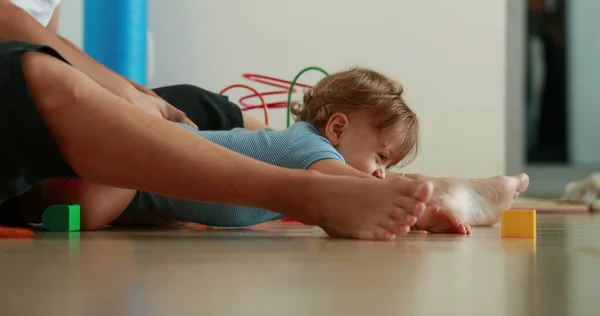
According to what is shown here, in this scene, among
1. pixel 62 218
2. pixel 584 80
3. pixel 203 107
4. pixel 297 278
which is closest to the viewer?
pixel 297 278

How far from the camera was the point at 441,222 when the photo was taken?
125cm

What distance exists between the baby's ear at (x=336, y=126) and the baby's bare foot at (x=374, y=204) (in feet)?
1.38

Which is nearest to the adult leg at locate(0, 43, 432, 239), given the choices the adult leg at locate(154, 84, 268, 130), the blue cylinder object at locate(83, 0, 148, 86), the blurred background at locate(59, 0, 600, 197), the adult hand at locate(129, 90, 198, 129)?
the adult hand at locate(129, 90, 198, 129)

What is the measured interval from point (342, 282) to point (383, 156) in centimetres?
80

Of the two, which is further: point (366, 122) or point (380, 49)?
point (380, 49)

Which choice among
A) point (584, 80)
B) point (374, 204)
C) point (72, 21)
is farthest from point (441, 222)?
point (584, 80)

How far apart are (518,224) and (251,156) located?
0.41 m

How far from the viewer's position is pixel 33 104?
0.97 metres

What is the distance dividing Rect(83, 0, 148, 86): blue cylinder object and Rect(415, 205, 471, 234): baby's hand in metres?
1.67

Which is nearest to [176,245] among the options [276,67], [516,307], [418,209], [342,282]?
[418,209]

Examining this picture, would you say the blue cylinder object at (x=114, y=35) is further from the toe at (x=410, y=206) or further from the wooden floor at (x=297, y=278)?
the toe at (x=410, y=206)

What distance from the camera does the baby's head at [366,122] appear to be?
135 cm

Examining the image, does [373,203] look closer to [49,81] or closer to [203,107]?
[49,81]

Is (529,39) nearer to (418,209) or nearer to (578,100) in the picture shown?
(578,100)
